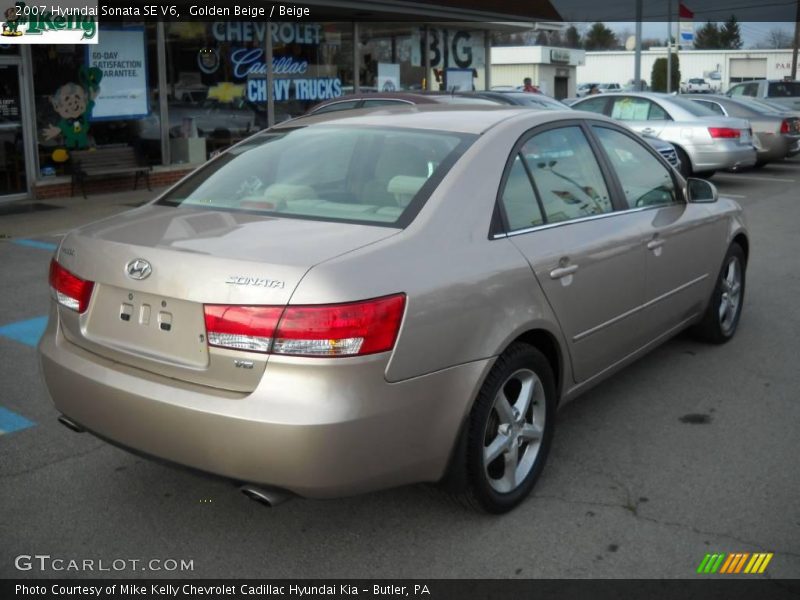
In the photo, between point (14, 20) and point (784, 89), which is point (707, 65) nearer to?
point (784, 89)

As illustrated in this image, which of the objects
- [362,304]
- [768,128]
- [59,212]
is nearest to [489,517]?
[362,304]

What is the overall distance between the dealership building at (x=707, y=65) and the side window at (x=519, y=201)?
77442 mm

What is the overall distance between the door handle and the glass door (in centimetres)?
1107

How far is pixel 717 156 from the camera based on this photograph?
15.5 m

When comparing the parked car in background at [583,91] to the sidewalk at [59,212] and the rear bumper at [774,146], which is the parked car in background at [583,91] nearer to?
the rear bumper at [774,146]

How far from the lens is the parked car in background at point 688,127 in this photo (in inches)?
610

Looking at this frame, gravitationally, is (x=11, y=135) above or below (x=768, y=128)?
above

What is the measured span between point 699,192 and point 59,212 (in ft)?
30.6

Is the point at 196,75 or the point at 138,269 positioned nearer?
the point at 138,269

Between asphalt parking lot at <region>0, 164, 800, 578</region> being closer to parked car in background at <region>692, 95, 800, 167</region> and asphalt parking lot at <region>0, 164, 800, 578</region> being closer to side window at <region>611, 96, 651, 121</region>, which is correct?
side window at <region>611, 96, 651, 121</region>

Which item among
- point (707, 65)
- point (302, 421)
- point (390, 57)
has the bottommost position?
point (302, 421)

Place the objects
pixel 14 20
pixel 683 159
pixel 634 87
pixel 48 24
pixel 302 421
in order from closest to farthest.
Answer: pixel 302 421 → pixel 14 20 → pixel 48 24 → pixel 683 159 → pixel 634 87

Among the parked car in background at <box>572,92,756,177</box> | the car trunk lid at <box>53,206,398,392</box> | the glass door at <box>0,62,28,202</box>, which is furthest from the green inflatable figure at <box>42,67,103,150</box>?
the car trunk lid at <box>53,206,398,392</box>

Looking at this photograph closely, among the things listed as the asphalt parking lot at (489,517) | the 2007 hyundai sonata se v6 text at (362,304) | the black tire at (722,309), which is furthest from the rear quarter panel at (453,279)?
the black tire at (722,309)
